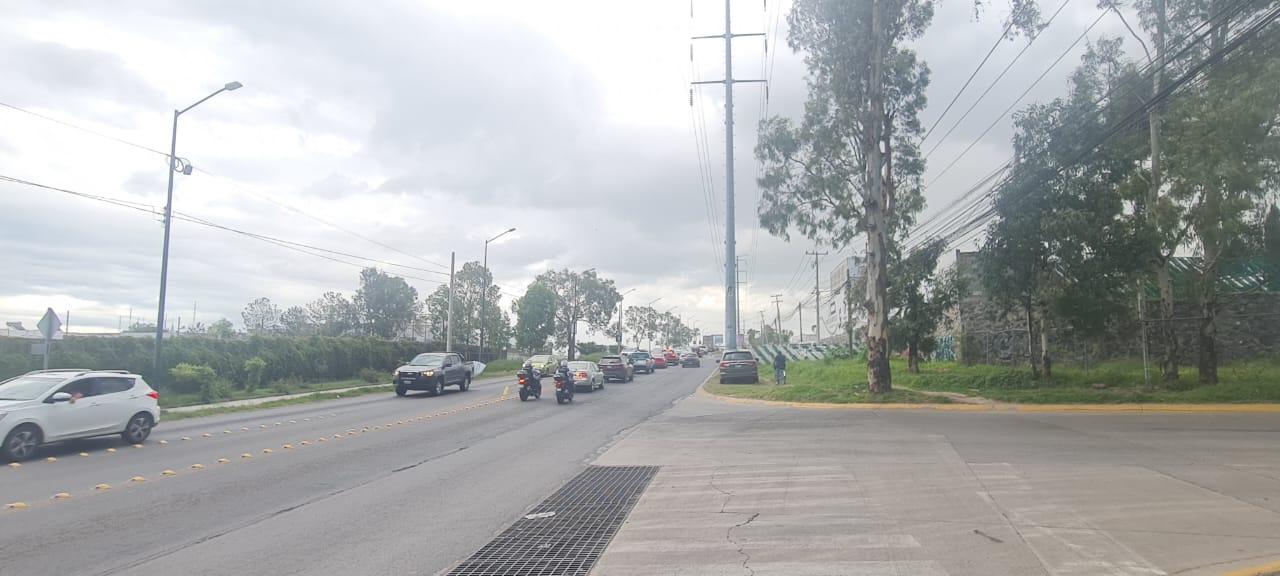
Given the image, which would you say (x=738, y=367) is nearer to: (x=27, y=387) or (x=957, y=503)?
(x=27, y=387)

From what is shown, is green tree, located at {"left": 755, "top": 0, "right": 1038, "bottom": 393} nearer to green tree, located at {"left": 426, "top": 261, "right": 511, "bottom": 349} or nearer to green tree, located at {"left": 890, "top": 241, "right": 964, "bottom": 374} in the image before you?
green tree, located at {"left": 890, "top": 241, "right": 964, "bottom": 374}

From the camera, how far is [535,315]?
222 ft

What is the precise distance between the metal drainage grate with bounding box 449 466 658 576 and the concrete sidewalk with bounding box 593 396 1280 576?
0.75ft

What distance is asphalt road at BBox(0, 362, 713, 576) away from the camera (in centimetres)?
684

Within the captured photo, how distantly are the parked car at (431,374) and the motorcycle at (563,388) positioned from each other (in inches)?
271

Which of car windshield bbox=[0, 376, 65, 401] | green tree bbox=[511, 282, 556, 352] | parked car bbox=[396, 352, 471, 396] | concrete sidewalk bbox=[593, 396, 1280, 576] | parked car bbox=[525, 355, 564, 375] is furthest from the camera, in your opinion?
green tree bbox=[511, 282, 556, 352]

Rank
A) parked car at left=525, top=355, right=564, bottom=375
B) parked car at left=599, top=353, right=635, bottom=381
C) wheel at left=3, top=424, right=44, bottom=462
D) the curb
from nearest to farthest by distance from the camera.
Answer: wheel at left=3, top=424, right=44, bottom=462, the curb, parked car at left=599, top=353, right=635, bottom=381, parked car at left=525, top=355, right=564, bottom=375

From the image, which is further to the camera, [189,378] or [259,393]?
[259,393]

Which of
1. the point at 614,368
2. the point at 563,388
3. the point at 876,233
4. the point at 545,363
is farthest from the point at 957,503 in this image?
the point at 545,363

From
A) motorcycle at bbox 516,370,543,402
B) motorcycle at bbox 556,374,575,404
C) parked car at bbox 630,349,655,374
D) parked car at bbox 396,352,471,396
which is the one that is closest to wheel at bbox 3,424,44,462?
motorcycle at bbox 556,374,575,404

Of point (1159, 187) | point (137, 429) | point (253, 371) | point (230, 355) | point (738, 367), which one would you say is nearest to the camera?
point (137, 429)

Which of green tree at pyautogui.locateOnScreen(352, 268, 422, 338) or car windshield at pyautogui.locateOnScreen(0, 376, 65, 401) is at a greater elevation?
green tree at pyautogui.locateOnScreen(352, 268, 422, 338)

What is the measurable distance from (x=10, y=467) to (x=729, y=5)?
3340cm

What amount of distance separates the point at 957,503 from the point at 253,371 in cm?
3265
